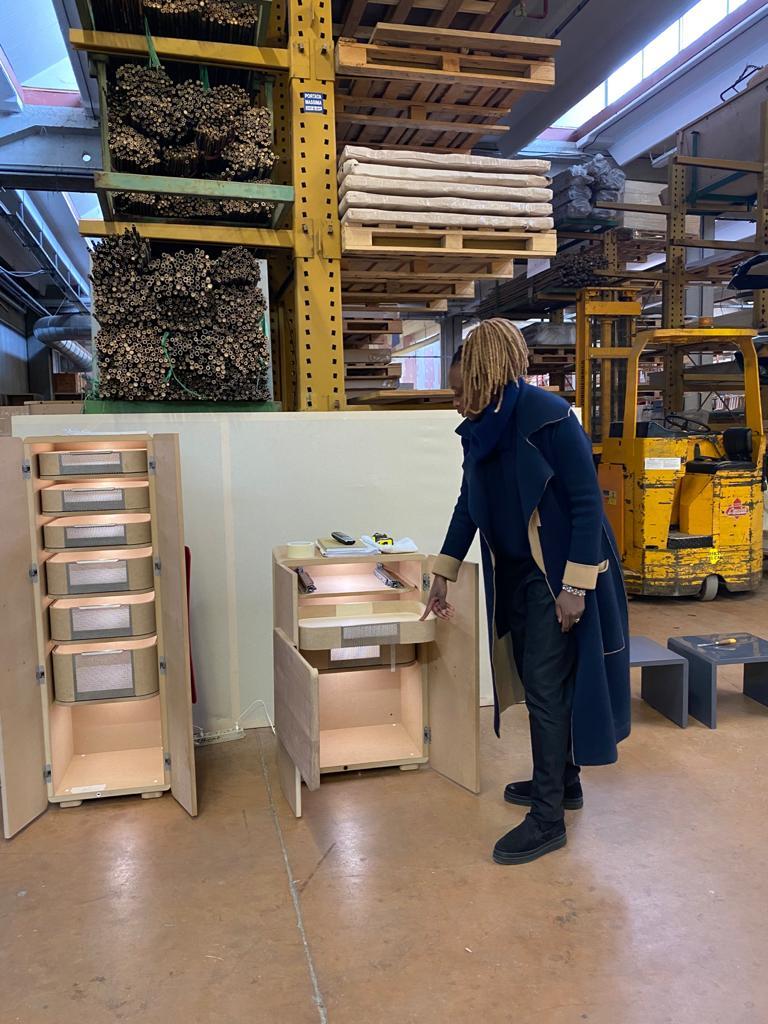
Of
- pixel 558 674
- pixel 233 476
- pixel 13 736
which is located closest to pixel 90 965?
pixel 13 736

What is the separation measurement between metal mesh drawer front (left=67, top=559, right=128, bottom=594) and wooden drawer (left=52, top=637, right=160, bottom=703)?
26 centimetres

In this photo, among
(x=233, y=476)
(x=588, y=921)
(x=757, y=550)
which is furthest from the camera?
(x=757, y=550)

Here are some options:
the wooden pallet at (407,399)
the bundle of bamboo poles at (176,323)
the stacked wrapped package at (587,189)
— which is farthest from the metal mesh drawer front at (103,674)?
the stacked wrapped package at (587,189)

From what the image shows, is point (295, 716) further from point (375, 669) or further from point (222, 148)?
point (222, 148)

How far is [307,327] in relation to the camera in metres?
4.05

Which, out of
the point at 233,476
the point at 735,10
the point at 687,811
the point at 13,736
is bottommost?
the point at 687,811

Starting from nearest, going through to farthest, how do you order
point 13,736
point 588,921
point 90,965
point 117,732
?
1. point 90,965
2. point 588,921
3. point 13,736
4. point 117,732

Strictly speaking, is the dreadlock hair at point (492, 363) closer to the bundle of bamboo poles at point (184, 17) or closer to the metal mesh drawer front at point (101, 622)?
the metal mesh drawer front at point (101, 622)

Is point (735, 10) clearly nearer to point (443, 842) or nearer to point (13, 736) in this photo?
point (443, 842)

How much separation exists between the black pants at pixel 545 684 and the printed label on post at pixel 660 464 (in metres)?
4.41

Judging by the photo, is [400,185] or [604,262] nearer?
[400,185]

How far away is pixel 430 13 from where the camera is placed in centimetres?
428

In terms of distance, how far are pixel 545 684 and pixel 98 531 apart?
75.3 inches

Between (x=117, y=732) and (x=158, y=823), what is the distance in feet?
2.20
